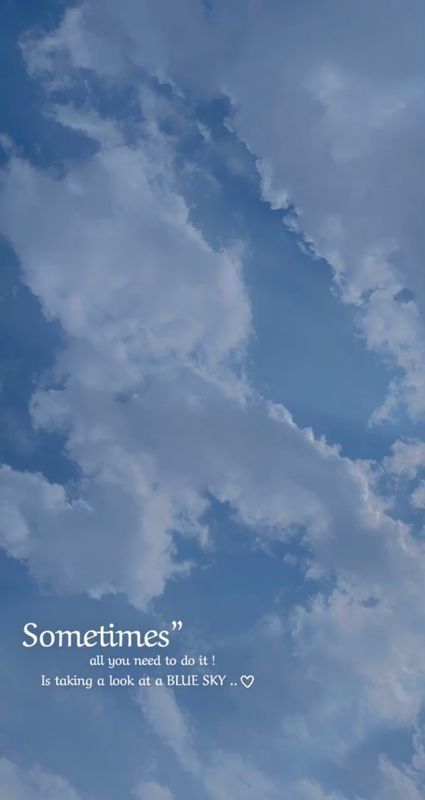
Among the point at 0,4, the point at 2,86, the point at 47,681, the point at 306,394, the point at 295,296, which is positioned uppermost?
the point at 0,4

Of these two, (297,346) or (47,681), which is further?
(297,346)

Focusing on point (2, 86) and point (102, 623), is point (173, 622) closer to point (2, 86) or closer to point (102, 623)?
point (102, 623)

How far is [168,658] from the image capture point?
11172 mm

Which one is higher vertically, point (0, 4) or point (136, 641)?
point (0, 4)

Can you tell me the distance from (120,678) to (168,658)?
0.89 meters

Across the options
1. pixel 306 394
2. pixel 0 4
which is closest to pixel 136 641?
pixel 306 394

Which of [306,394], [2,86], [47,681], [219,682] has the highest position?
[2,86]

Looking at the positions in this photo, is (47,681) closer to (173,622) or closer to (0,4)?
(173,622)

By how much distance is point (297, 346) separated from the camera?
11797mm

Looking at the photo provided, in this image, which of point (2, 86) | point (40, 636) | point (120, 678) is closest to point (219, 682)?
point (120, 678)

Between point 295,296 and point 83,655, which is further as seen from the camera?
point 295,296

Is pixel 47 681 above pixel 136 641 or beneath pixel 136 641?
beneath

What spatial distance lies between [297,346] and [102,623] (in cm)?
609

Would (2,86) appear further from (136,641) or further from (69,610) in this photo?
(136,641)
